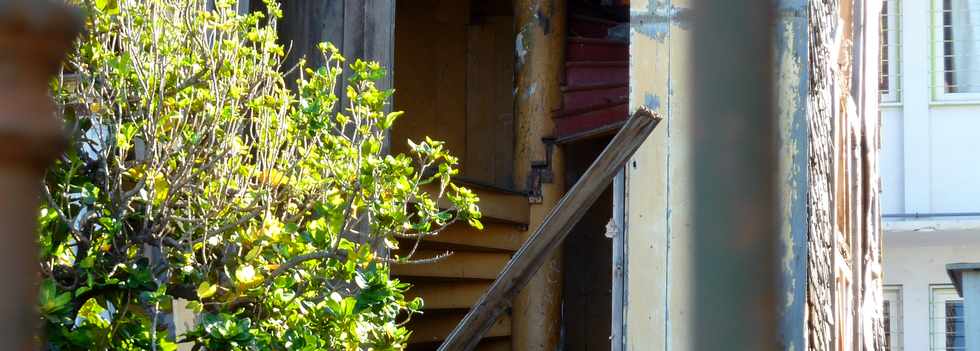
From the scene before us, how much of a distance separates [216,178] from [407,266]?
12.2ft

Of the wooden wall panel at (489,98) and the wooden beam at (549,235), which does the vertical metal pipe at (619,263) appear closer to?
the wooden beam at (549,235)

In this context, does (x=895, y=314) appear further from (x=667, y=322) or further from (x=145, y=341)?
(x=145, y=341)

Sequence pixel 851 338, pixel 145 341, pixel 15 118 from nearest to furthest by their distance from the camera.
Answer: pixel 15 118
pixel 145 341
pixel 851 338

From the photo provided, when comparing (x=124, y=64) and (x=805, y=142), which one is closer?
(x=124, y=64)

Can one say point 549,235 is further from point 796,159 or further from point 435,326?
point 435,326

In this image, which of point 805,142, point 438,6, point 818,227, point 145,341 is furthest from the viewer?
point 438,6

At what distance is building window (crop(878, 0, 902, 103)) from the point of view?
13930 millimetres

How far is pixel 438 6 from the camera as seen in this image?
1067 centimetres

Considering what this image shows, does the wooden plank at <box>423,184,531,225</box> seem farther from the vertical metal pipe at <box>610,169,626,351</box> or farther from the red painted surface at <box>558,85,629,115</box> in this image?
the vertical metal pipe at <box>610,169,626,351</box>

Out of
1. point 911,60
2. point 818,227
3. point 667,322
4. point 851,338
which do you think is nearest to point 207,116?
point 667,322

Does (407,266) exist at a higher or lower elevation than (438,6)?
lower

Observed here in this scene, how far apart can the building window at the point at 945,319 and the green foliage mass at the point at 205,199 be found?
34.5 ft

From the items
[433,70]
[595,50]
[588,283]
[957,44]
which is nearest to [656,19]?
[595,50]

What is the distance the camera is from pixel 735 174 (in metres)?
1.37
